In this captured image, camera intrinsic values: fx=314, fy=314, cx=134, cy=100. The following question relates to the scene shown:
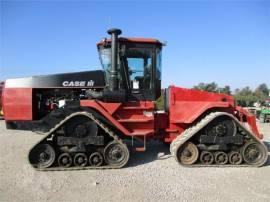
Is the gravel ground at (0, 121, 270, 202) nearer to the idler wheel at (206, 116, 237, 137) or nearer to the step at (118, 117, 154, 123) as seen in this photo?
the idler wheel at (206, 116, 237, 137)

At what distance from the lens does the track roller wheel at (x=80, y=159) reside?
7.22m

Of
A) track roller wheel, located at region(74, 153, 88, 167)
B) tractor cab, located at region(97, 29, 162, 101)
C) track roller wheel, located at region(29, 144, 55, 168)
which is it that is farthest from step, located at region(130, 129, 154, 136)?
track roller wheel, located at region(29, 144, 55, 168)

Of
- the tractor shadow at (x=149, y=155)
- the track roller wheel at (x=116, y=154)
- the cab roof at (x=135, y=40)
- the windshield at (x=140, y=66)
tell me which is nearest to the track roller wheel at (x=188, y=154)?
the tractor shadow at (x=149, y=155)

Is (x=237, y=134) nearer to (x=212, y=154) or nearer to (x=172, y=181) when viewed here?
(x=212, y=154)

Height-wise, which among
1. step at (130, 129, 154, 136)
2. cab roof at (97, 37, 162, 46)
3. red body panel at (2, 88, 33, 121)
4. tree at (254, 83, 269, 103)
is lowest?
step at (130, 129, 154, 136)

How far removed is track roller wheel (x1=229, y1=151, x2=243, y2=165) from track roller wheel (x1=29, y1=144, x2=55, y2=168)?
420 cm

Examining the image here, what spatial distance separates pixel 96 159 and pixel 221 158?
298 cm

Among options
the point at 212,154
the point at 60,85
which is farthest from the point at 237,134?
the point at 60,85

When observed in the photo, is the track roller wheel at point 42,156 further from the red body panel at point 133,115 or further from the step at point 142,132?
the step at point 142,132

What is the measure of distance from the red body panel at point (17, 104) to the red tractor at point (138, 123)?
2.56m

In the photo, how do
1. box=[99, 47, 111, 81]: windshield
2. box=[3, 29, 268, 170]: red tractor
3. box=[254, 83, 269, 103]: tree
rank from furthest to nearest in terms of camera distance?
box=[254, 83, 269, 103]: tree < box=[99, 47, 111, 81]: windshield < box=[3, 29, 268, 170]: red tractor

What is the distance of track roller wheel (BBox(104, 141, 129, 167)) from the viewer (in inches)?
288

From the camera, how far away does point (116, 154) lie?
7.34 m

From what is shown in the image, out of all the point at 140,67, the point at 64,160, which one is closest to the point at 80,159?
the point at 64,160
